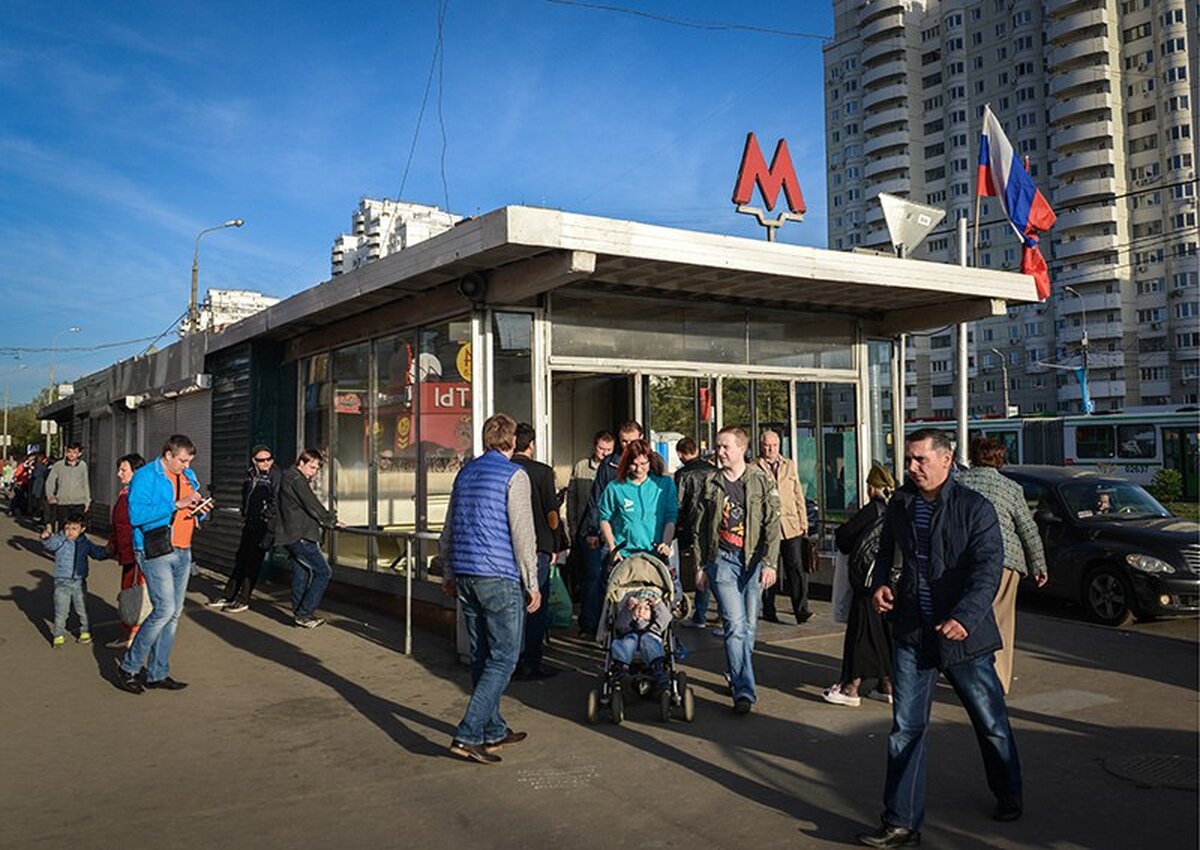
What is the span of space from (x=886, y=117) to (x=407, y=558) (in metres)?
89.4

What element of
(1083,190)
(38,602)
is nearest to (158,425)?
(38,602)

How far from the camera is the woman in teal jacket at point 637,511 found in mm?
6980

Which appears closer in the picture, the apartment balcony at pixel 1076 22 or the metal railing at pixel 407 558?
the metal railing at pixel 407 558

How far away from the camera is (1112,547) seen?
33.5 ft

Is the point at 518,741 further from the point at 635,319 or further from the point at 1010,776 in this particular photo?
the point at 635,319

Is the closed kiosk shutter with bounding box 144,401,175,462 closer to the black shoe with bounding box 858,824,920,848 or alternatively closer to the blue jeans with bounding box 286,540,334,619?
the blue jeans with bounding box 286,540,334,619

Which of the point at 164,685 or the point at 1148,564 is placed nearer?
the point at 164,685

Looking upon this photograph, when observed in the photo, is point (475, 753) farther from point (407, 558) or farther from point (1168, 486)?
point (1168, 486)

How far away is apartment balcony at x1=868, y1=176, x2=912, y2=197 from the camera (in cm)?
8781

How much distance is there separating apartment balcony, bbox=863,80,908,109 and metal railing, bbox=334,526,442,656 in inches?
3458

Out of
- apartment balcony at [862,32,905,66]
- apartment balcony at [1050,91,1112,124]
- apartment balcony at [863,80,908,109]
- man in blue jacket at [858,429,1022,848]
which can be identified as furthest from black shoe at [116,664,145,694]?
apartment balcony at [862,32,905,66]

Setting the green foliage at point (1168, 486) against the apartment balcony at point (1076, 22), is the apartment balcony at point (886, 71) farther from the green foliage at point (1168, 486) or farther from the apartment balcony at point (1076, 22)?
the green foliage at point (1168, 486)

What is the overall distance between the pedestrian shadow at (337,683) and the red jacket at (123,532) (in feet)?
4.68

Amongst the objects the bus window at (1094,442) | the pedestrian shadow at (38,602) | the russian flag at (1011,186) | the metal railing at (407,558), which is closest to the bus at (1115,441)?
the bus window at (1094,442)
